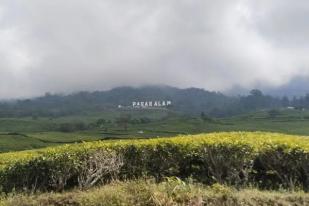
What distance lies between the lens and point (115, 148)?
473 inches

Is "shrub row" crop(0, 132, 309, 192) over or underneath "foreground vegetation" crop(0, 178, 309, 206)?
over

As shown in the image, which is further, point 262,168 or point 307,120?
point 307,120

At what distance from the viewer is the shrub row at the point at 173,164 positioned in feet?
36.9

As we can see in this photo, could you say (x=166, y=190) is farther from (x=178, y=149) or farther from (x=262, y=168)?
(x=262, y=168)

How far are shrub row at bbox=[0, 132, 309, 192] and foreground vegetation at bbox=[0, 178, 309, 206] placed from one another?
35.7 inches

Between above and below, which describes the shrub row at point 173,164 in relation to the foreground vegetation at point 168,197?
above

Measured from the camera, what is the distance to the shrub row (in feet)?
36.9

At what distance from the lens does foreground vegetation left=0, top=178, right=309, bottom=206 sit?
9.62m

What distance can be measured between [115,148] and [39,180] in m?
1.88

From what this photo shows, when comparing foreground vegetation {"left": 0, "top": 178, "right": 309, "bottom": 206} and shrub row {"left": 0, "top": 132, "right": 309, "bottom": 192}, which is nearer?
foreground vegetation {"left": 0, "top": 178, "right": 309, "bottom": 206}

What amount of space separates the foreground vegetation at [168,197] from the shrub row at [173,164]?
2.97 feet

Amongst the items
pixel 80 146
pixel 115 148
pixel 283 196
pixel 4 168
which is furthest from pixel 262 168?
pixel 4 168

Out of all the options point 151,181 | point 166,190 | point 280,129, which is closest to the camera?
point 166,190

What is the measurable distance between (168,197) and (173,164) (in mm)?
2207
